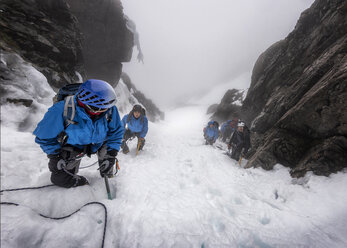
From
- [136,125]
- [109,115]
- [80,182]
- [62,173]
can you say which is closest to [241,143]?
[136,125]

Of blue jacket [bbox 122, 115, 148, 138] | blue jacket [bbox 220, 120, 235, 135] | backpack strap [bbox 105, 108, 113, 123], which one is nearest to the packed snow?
backpack strap [bbox 105, 108, 113, 123]

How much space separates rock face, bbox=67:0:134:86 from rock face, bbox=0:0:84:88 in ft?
15.5

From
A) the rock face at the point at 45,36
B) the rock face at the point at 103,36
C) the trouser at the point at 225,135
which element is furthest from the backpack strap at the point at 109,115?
the rock face at the point at 103,36

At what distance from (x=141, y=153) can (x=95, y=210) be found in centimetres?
474

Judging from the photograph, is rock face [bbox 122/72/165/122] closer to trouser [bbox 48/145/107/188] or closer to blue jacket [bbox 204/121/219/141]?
blue jacket [bbox 204/121/219/141]

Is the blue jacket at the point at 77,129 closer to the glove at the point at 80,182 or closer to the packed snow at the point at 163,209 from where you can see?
the glove at the point at 80,182

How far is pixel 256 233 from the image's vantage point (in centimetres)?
330

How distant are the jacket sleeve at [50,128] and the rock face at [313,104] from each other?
729cm

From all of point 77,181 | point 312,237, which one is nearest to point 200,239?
point 312,237

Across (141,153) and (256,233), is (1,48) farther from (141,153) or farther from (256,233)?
(256,233)

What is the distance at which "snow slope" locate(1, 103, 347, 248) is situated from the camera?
2420 millimetres

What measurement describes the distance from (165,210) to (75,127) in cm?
264

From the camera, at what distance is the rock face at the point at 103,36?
48.9ft

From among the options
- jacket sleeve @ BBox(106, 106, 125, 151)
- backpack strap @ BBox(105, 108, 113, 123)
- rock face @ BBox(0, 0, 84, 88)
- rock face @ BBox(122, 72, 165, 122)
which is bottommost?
rock face @ BBox(122, 72, 165, 122)
